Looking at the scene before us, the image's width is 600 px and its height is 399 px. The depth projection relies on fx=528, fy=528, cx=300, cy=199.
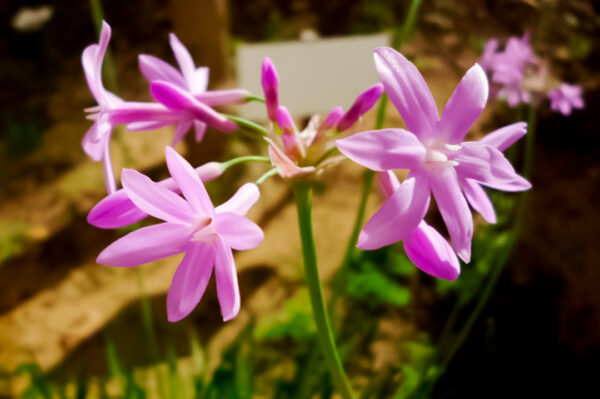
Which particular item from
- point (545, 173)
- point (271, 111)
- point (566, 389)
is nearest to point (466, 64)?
point (545, 173)

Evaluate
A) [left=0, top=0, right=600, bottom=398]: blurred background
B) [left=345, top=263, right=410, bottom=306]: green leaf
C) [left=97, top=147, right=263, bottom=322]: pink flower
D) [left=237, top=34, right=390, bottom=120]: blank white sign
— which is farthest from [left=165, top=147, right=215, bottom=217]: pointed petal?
[left=345, top=263, right=410, bottom=306]: green leaf

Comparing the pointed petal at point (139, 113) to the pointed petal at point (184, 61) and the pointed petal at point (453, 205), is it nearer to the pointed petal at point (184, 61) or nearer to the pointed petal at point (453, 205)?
the pointed petal at point (184, 61)

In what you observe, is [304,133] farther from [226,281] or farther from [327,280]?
[327,280]

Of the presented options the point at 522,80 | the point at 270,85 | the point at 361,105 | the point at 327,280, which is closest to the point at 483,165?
the point at 361,105

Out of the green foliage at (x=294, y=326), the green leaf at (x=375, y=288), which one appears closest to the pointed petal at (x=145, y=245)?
the green foliage at (x=294, y=326)

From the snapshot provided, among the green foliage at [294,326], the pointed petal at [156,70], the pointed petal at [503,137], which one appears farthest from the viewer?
the green foliage at [294,326]

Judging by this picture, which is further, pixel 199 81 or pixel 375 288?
pixel 375 288

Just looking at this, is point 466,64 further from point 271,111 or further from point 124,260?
point 124,260

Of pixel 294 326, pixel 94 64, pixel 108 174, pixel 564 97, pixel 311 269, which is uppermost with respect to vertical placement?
pixel 94 64
